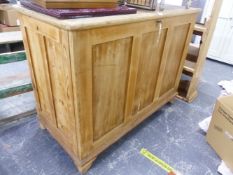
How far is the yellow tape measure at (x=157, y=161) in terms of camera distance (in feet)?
4.53

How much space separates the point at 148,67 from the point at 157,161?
715 mm

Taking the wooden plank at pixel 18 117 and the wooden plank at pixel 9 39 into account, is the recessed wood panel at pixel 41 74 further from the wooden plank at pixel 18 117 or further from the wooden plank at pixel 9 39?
the wooden plank at pixel 9 39

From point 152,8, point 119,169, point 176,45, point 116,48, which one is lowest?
point 119,169

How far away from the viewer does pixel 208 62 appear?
333 cm

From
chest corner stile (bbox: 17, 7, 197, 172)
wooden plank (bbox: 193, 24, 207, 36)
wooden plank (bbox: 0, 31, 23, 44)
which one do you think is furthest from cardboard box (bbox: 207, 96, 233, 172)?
wooden plank (bbox: 0, 31, 23, 44)

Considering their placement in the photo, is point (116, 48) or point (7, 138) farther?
point (7, 138)

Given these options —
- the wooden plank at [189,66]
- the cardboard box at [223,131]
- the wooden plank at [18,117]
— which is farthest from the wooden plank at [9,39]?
the cardboard box at [223,131]

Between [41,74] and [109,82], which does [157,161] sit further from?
[41,74]

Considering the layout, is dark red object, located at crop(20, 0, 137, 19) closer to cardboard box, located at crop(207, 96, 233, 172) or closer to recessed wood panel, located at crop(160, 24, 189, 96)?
recessed wood panel, located at crop(160, 24, 189, 96)

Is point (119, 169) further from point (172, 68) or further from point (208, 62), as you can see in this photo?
point (208, 62)

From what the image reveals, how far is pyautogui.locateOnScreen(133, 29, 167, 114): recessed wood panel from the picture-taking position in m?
1.29

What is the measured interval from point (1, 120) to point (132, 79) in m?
1.23

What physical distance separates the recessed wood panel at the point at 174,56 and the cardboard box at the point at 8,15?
2.66 meters

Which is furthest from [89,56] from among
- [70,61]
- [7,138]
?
[7,138]
